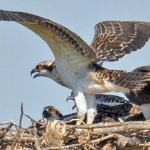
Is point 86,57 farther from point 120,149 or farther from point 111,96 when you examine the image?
point 120,149

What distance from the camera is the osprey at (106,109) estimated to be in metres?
12.4

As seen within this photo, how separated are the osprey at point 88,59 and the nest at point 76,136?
1.55m

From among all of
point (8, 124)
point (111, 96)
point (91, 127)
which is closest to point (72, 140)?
point (91, 127)

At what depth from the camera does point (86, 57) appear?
39.3 feet

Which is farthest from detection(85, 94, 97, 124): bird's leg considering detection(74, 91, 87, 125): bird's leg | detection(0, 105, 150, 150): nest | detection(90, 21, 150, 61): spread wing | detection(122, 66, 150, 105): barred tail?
detection(0, 105, 150, 150): nest

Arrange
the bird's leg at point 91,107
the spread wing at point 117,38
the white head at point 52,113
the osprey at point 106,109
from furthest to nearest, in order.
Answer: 1. the white head at point 52,113
2. the osprey at point 106,109
3. the bird's leg at point 91,107
4. the spread wing at point 117,38

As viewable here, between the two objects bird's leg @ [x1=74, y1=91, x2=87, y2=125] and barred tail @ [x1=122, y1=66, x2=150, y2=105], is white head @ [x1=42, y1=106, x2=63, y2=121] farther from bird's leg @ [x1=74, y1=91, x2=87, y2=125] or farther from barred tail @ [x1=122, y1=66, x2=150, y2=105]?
barred tail @ [x1=122, y1=66, x2=150, y2=105]

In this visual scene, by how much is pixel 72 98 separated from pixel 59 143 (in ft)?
10.8

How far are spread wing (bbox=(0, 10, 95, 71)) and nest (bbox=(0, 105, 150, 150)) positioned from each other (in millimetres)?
1712

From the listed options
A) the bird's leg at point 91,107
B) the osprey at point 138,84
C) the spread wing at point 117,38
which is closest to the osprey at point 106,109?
the bird's leg at point 91,107

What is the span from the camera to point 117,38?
1267 centimetres

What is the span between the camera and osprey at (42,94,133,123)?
12.4 metres

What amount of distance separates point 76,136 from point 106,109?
93.7 inches

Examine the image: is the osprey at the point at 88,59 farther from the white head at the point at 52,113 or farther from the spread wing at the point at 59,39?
the white head at the point at 52,113
